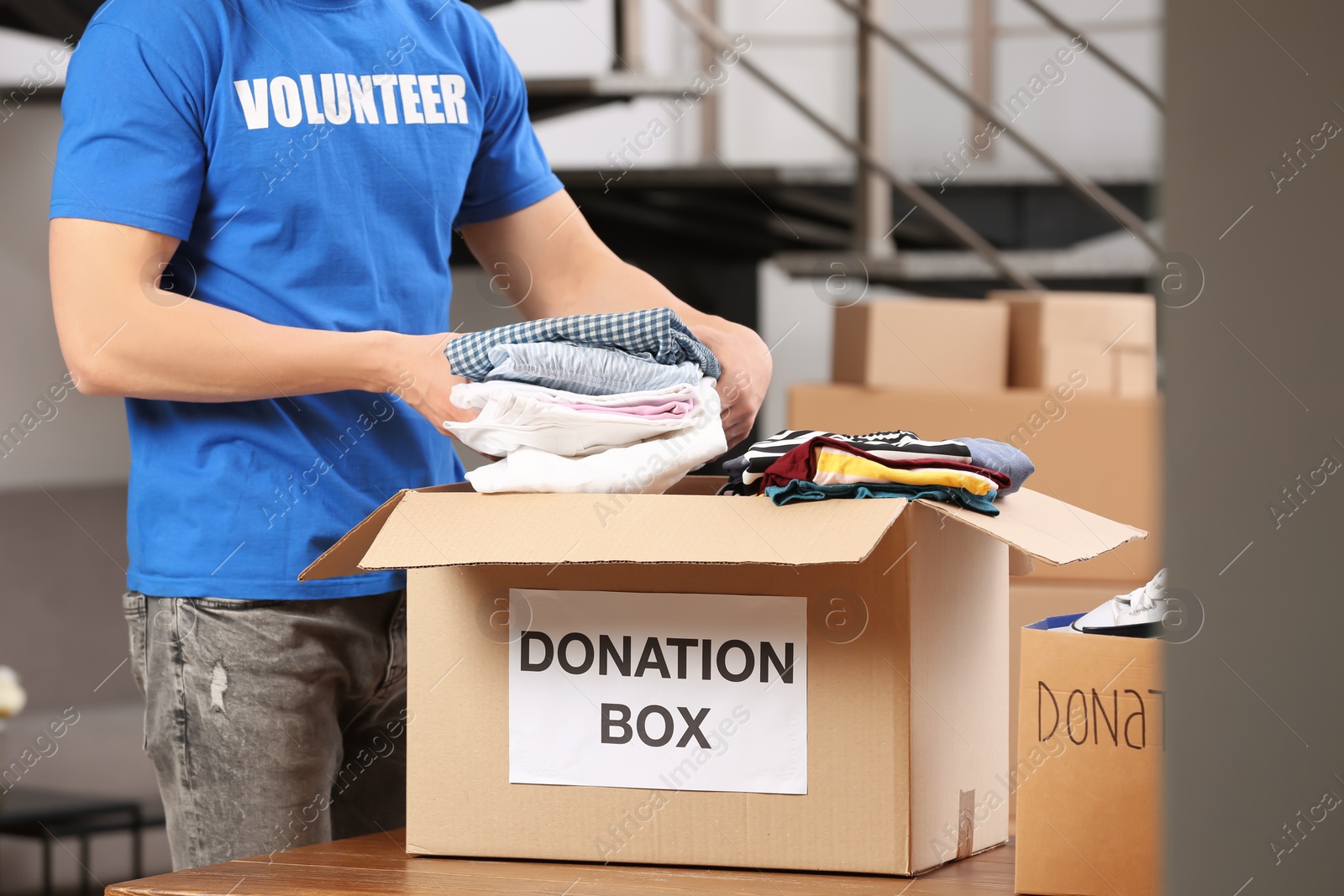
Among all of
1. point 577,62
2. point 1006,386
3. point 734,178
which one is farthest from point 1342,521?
point 577,62

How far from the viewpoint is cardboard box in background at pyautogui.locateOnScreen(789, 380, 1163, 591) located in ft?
6.16

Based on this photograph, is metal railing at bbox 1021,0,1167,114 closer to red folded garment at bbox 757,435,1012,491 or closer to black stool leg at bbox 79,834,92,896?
red folded garment at bbox 757,435,1012,491

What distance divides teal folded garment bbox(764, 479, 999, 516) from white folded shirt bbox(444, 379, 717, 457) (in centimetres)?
11

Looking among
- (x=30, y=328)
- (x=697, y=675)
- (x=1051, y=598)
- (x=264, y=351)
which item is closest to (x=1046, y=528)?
(x=697, y=675)

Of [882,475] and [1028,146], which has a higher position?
[1028,146]

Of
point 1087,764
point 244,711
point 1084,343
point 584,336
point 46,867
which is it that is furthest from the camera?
point 46,867

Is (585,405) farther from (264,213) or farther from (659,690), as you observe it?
(264,213)

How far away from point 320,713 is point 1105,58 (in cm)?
248

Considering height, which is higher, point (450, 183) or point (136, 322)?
point (450, 183)

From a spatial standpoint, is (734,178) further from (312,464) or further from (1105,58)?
(312,464)

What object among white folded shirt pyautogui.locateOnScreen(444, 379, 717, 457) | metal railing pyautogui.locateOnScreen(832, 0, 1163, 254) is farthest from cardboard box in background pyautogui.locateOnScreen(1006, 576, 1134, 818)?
white folded shirt pyautogui.locateOnScreen(444, 379, 717, 457)

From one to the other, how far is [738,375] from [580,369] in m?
0.14

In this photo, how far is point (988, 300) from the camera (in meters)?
2.20

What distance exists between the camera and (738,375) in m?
0.97
